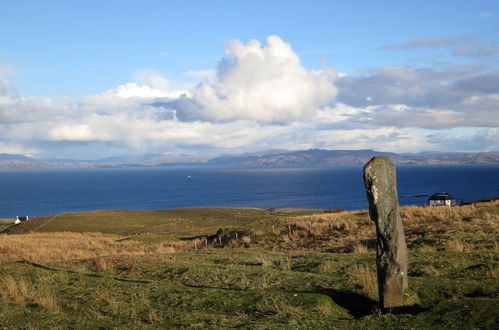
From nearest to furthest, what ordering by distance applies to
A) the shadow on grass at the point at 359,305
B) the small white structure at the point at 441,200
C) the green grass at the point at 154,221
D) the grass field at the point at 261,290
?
1. the grass field at the point at 261,290
2. the shadow on grass at the point at 359,305
3. the green grass at the point at 154,221
4. the small white structure at the point at 441,200

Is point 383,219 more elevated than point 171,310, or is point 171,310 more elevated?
point 383,219

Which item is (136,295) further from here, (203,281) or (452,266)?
(452,266)

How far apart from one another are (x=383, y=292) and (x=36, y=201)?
16170 centimetres

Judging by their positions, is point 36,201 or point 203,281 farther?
point 36,201

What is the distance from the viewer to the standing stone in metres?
10.1

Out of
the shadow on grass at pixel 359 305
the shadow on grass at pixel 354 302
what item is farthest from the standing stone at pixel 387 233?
the shadow on grass at pixel 354 302

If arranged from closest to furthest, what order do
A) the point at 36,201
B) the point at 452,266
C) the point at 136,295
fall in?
1. the point at 136,295
2. the point at 452,266
3. the point at 36,201

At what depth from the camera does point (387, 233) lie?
1055cm

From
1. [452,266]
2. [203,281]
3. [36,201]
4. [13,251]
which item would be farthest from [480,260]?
[36,201]

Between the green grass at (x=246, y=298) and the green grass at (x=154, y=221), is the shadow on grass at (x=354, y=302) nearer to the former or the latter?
the green grass at (x=246, y=298)

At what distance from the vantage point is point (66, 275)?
49.2 feet

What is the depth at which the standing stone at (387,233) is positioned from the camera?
10125 millimetres

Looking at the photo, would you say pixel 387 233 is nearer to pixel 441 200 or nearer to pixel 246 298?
pixel 246 298

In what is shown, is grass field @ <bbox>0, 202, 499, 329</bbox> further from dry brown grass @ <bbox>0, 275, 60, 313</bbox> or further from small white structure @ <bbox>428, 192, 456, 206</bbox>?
small white structure @ <bbox>428, 192, 456, 206</bbox>
